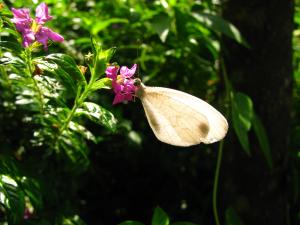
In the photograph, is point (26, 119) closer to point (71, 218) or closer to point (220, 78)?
point (71, 218)

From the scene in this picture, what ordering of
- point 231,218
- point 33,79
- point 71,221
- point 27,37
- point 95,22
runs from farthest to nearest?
point 95,22 < point 231,218 < point 71,221 < point 33,79 < point 27,37

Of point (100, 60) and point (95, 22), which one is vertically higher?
point (100, 60)

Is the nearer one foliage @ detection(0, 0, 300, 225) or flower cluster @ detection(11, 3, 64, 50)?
flower cluster @ detection(11, 3, 64, 50)

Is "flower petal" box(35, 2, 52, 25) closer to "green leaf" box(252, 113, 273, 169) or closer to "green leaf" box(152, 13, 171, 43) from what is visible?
"green leaf" box(152, 13, 171, 43)

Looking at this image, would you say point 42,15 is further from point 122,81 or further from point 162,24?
point 162,24

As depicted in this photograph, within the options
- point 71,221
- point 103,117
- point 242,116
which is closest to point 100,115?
point 103,117

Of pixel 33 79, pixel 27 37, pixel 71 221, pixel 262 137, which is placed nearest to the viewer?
pixel 27 37

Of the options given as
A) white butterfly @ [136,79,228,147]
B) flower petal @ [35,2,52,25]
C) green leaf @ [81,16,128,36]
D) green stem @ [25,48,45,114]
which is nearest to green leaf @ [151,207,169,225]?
white butterfly @ [136,79,228,147]
